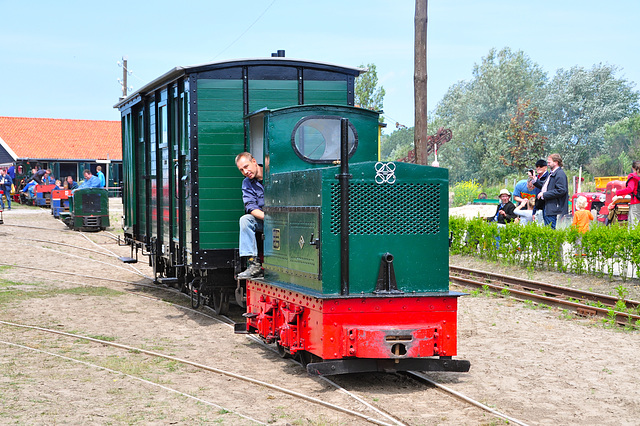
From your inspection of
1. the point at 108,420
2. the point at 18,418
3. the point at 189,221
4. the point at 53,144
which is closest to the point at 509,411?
the point at 108,420

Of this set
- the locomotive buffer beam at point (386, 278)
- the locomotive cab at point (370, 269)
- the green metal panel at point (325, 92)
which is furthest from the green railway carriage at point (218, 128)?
the locomotive buffer beam at point (386, 278)

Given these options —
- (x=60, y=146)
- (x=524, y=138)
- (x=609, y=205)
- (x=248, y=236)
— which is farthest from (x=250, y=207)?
(x=524, y=138)

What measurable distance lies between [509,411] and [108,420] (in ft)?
10.1

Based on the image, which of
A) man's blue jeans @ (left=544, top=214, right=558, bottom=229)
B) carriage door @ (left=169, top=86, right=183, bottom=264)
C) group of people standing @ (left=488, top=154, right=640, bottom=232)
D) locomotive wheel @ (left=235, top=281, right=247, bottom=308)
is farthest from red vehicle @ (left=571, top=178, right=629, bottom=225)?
locomotive wheel @ (left=235, top=281, right=247, bottom=308)

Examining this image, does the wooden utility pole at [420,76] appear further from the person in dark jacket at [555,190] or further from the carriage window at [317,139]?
the carriage window at [317,139]

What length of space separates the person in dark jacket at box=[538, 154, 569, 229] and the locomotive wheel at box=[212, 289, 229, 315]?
232 inches

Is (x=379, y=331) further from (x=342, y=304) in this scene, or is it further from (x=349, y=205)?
(x=349, y=205)

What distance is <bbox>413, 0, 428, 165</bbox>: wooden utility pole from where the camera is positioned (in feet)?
49.0

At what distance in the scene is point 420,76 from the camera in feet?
49.2

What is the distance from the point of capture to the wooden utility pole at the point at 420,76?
14930 millimetres

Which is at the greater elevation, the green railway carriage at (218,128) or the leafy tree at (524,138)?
the leafy tree at (524,138)

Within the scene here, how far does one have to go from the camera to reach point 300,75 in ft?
32.5

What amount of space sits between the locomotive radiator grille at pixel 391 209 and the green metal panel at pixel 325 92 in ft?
11.3

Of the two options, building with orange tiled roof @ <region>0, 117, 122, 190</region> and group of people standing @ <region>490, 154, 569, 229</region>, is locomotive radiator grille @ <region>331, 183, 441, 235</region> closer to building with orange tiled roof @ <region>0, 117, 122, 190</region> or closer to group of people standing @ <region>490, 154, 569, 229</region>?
group of people standing @ <region>490, 154, 569, 229</region>
